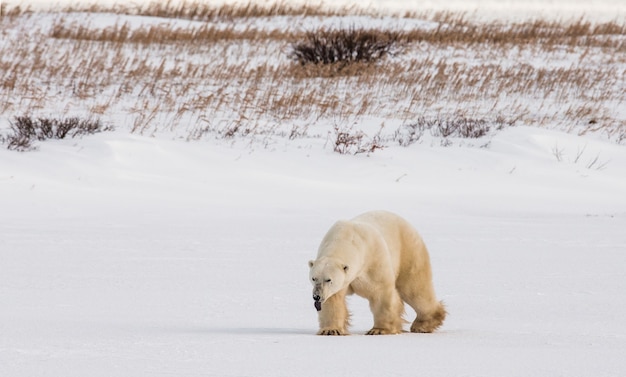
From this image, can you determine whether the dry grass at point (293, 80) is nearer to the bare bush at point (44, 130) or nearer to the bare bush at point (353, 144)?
the bare bush at point (353, 144)

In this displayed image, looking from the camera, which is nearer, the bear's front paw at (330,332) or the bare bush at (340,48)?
the bear's front paw at (330,332)

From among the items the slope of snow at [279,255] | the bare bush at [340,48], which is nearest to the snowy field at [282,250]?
the slope of snow at [279,255]

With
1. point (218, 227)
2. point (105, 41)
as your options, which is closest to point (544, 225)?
point (218, 227)

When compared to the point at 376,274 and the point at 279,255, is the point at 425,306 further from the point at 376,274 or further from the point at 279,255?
the point at 279,255

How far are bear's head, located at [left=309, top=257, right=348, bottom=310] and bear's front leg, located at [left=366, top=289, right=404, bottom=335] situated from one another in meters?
0.40

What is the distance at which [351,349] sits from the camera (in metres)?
4.10

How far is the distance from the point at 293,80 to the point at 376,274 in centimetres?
1380

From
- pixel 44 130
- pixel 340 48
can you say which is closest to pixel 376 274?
pixel 44 130

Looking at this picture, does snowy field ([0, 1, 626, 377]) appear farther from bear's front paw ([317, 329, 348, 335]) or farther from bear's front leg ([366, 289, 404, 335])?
bear's front leg ([366, 289, 404, 335])

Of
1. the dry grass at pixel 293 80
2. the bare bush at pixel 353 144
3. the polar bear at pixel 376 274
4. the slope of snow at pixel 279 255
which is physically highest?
the polar bear at pixel 376 274

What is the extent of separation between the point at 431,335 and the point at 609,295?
1.74m

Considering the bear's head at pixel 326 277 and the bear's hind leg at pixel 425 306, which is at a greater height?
the bear's head at pixel 326 277

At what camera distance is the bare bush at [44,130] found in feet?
40.4

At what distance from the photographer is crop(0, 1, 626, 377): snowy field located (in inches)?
155
